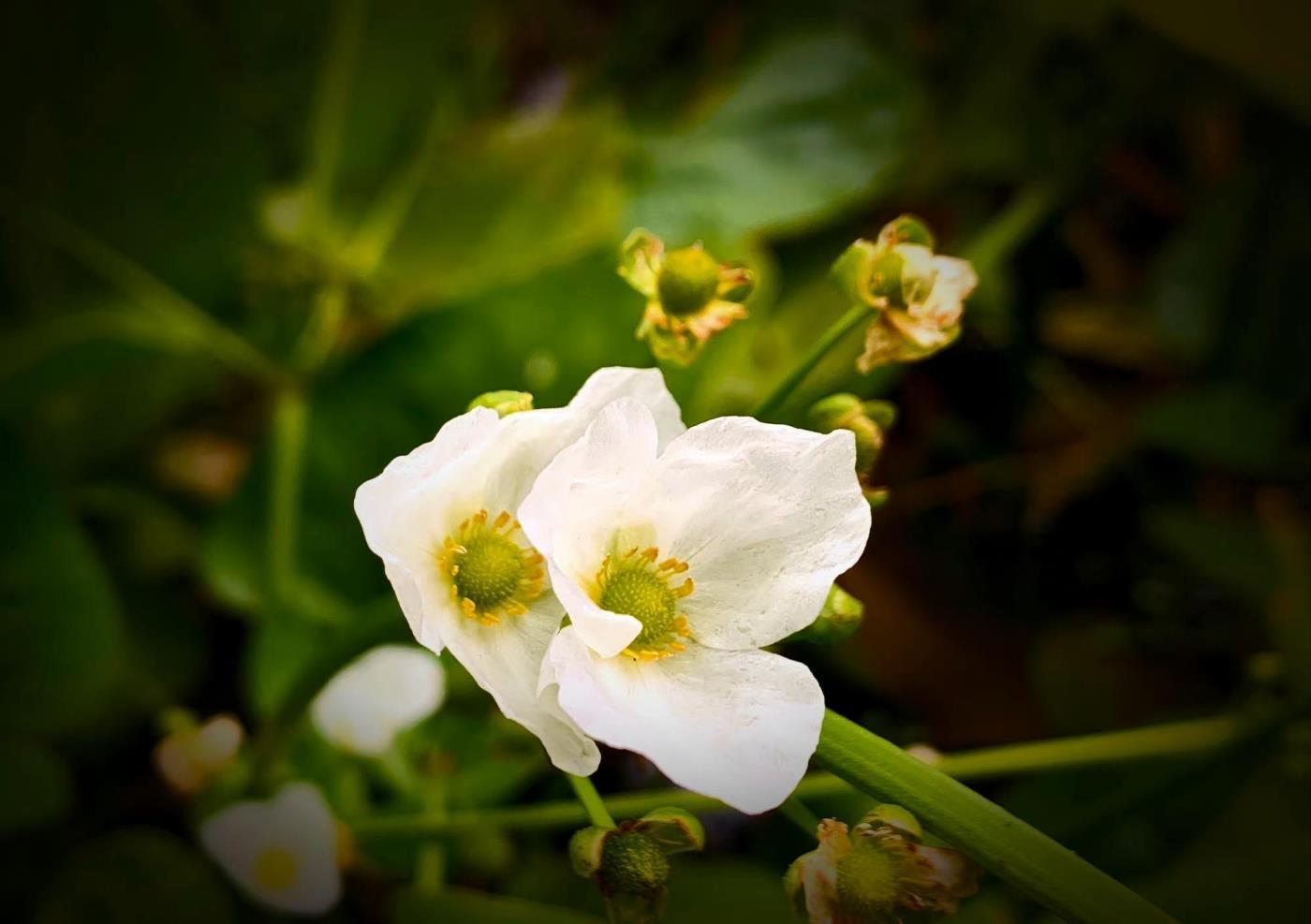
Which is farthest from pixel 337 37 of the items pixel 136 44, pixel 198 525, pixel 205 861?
pixel 205 861

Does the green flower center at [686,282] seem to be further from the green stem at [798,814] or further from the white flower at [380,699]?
the white flower at [380,699]

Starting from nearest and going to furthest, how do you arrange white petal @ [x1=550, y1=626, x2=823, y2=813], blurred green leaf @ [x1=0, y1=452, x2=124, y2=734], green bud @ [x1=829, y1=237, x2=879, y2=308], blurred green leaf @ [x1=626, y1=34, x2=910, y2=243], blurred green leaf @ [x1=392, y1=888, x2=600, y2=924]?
white petal @ [x1=550, y1=626, x2=823, y2=813], green bud @ [x1=829, y1=237, x2=879, y2=308], blurred green leaf @ [x1=392, y1=888, x2=600, y2=924], blurred green leaf @ [x1=0, y1=452, x2=124, y2=734], blurred green leaf @ [x1=626, y1=34, x2=910, y2=243]

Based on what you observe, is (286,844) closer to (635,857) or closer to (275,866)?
(275,866)

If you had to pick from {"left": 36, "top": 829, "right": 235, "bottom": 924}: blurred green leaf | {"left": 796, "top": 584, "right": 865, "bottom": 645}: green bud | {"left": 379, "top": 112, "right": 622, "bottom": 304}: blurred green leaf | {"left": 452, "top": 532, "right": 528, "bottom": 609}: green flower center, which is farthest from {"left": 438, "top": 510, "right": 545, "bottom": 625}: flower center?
{"left": 379, "top": 112, "right": 622, "bottom": 304}: blurred green leaf

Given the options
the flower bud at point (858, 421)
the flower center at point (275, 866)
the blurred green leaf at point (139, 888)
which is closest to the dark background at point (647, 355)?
the blurred green leaf at point (139, 888)

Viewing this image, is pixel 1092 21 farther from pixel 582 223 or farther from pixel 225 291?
pixel 225 291

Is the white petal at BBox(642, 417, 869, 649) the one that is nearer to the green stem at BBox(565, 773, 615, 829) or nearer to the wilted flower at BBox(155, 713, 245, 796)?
the green stem at BBox(565, 773, 615, 829)

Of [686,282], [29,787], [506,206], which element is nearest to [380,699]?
[29,787]
